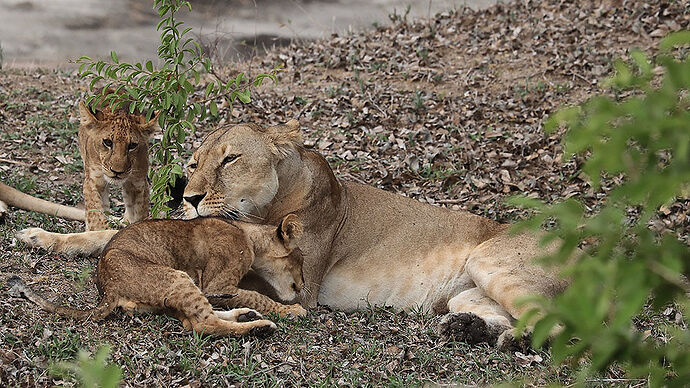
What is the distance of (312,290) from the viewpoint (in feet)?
17.5

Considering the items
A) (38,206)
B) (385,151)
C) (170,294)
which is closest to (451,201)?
(385,151)

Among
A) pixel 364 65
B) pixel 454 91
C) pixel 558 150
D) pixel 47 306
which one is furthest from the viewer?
pixel 364 65

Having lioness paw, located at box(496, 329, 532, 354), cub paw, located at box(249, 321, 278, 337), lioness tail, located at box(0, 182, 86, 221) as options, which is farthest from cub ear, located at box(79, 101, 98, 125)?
lioness paw, located at box(496, 329, 532, 354)

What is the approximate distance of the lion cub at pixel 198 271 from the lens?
441cm

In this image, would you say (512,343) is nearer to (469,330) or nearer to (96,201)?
(469,330)

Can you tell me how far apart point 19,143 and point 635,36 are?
27.6ft

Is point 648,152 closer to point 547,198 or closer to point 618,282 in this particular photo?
point 618,282

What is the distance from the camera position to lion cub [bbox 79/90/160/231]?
5875 mm

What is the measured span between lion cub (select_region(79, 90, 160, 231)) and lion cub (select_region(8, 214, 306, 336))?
117 centimetres

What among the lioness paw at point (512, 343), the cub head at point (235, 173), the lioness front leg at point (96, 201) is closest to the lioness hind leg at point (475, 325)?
the lioness paw at point (512, 343)

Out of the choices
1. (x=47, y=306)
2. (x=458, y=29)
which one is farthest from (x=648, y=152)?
(x=458, y=29)

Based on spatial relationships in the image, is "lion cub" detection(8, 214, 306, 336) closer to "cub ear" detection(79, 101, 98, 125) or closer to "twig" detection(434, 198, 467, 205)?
"cub ear" detection(79, 101, 98, 125)

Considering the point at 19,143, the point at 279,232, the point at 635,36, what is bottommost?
the point at 19,143

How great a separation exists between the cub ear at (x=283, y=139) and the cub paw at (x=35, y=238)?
1.67 metres
